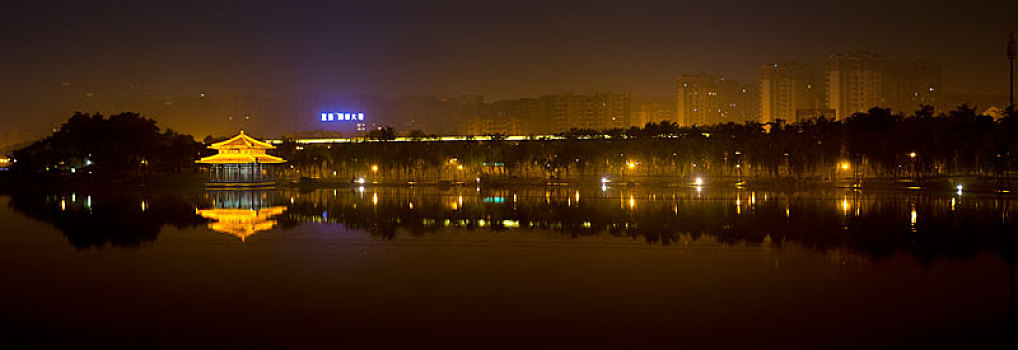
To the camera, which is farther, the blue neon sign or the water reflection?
the blue neon sign

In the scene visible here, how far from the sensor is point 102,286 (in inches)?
500

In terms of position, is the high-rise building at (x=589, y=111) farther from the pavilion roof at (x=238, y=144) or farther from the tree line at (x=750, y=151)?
the pavilion roof at (x=238, y=144)

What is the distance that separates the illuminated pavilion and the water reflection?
18927mm

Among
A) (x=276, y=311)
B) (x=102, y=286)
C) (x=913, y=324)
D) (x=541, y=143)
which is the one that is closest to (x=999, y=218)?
(x=913, y=324)

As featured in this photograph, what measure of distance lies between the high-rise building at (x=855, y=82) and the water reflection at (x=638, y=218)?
9531cm

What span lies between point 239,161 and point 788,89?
354ft

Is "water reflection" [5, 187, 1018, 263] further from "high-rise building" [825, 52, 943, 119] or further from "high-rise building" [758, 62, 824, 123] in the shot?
"high-rise building" [758, 62, 824, 123]

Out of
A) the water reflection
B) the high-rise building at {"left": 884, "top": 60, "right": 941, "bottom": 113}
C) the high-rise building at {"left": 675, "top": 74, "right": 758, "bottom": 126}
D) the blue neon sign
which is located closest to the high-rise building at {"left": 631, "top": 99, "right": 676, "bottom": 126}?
the high-rise building at {"left": 675, "top": 74, "right": 758, "bottom": 126}

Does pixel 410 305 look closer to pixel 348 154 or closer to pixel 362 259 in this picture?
pixel 362 259

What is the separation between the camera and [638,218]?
24.1 metres

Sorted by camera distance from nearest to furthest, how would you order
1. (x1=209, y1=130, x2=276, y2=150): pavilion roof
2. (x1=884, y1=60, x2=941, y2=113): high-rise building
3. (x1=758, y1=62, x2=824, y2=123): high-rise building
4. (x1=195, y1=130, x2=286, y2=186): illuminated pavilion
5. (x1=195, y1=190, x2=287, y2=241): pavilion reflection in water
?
(x1=195, y1=190, x2=287, y2=241): pavilion reflection in water < (x1=195, y1=130, x2=286, y2=186): illuminated pavilion < (x1=209, y1=130, x2=276, y2=150): pavilion roof < (x1=884, y1=60, x2=941, y2=113): high-rise building < (x1=758, y1=62, x2=824, y2=123): high-rise building

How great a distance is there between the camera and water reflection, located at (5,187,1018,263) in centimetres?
1820

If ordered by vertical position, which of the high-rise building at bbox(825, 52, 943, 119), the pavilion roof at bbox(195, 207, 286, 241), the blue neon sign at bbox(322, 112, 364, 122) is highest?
the high-rise building at bbox(825, 52, 943, 119)

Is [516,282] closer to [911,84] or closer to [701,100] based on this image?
[911,84]
